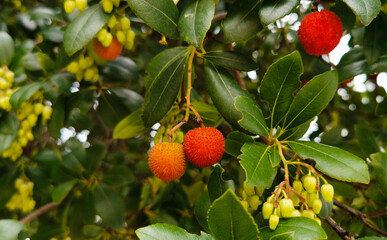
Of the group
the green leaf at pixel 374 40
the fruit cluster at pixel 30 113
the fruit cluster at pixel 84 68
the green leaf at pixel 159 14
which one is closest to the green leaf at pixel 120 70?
the fruit cluster at pixel 84 68

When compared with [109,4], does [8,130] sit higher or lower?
lower

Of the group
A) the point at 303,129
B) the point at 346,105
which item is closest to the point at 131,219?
the point at 303,129

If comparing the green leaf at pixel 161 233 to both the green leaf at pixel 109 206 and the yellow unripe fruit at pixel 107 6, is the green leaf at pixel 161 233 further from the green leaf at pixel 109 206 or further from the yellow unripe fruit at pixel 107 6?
the green leaf at pixel 109 206

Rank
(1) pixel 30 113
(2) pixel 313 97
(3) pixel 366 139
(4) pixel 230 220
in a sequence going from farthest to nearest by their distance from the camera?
(1) pixel 30 113
(3) pixel 366 139
(2) pixel 313 97
(4) pixel 230 220

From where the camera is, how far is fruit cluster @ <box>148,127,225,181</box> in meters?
1.00

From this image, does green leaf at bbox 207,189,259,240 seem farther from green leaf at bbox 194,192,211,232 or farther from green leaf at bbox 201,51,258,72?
green leaf at bbox 201,51,258,72

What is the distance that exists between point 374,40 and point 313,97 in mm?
539

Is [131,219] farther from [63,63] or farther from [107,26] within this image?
[107,26]

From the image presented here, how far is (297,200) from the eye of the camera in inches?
35.0

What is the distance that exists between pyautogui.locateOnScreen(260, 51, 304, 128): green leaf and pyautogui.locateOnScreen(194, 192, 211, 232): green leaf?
0.29m

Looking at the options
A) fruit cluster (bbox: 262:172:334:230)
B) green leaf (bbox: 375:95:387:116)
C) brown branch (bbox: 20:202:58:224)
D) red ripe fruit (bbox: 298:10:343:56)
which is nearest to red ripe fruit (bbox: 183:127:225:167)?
fruit cluster (bbox: 262:172:334:230)

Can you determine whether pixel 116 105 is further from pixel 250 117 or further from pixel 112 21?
pixel 250 117

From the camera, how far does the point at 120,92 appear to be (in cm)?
188

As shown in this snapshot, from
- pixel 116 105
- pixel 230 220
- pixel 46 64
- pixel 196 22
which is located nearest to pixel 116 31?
pixel 196 22
